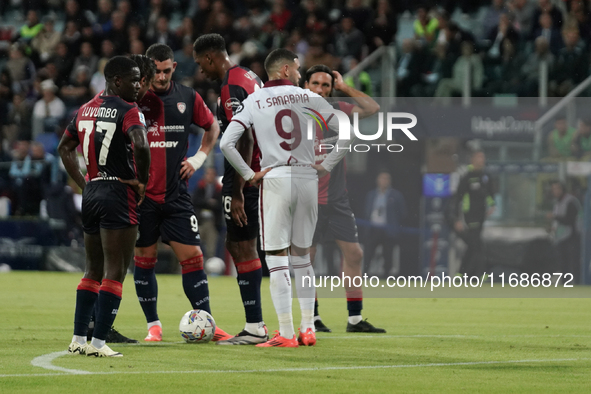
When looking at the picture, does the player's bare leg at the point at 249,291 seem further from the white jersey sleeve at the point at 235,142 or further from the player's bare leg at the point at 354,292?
the player's bare leg at the point at 354,292

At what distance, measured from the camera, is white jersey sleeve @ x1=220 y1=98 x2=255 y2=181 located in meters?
7.03

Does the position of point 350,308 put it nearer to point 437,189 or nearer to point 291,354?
point 291,354

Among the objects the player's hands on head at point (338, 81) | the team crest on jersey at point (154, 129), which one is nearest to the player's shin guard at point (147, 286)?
the team crest on jersey at point (154, 129)

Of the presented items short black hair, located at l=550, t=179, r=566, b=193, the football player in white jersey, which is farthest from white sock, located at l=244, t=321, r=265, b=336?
short black hair, located at l=550, t=179, r=566, b=193

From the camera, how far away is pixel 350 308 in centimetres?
883

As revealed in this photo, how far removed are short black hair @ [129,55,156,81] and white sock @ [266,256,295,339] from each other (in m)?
1.69

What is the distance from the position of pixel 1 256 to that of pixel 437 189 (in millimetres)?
9264

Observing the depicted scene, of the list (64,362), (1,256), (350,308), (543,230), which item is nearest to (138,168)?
(64,362)

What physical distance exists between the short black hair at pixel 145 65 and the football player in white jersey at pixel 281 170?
778mm

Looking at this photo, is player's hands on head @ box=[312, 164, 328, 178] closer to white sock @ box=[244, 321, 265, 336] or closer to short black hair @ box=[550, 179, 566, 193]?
white sock @ box=[244, 321, 265, 336]

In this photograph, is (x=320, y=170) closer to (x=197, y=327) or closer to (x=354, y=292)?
(x=354, y=292)

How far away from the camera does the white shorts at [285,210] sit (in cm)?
711

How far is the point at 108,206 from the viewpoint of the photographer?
645cm

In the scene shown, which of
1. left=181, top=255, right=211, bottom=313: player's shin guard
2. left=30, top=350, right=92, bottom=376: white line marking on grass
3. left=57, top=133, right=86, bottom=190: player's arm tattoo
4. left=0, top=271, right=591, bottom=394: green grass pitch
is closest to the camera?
left=0, top=271, right=591, bottom=394: green grass pitch
